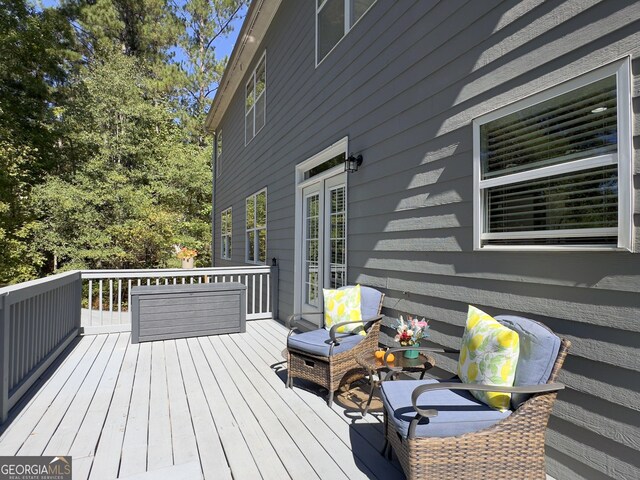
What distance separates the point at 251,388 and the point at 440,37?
10.7 feet

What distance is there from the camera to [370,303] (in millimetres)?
3426

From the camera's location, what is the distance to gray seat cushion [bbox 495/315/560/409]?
5.82 ft

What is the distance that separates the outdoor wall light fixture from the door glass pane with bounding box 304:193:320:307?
1196 millimetres

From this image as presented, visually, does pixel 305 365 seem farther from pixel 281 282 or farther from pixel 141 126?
pixel 141 126

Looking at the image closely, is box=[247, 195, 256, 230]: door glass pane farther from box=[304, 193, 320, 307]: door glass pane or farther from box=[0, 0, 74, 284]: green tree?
box=[0, 0, 74, 284]: green tree

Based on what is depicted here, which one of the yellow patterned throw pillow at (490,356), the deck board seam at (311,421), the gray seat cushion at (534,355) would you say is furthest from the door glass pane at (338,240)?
the gray seat cushion at (534,355)

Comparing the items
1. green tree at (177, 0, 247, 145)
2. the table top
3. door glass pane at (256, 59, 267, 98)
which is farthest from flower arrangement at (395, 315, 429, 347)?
green tree at (177, 0, 247, 145)

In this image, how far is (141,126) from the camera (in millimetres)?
12641

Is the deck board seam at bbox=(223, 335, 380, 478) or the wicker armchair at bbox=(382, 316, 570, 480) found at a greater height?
the wicker armchair at bbox=(382, 316, 570, 480)

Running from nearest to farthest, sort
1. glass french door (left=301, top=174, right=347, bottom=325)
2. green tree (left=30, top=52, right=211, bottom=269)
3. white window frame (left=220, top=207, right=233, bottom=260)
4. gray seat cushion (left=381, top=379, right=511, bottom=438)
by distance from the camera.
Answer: gray seat cushion (left=381, top=379, right=511, bottom=438) < glass french door (left=301, top=174, right=347, bottom=325) < white window frame (left=220, top=207, right=233, bottom=260) < green tree (left=30, top=52, right=211, bottom=269)

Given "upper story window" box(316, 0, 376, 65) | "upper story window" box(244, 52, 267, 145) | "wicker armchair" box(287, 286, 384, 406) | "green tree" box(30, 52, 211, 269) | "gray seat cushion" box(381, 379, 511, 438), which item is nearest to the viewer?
"gray seat cushion" box(381, 379, 511, 438)

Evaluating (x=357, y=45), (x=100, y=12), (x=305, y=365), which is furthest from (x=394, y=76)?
(x=100, y=12)

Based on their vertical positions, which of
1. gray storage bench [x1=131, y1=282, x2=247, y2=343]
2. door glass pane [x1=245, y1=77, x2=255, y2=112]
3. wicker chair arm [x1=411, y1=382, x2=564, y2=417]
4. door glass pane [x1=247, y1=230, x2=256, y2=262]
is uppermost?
door glass pane [x1=245, y1=77, x2=255, y2=112]

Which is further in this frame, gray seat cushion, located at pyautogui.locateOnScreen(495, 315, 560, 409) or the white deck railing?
the white deck railing
